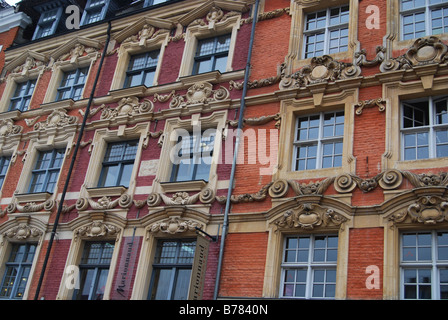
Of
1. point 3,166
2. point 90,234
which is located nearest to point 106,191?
point 90,234

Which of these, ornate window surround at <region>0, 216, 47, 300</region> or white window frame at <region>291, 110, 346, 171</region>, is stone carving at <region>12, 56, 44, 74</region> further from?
white window frame at <region>291, 110, 346, 171</region>

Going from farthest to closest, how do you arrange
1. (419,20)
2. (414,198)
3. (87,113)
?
(87,113), (419,20), (414,198)

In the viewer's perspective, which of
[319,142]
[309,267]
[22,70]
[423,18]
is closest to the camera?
[309,267]

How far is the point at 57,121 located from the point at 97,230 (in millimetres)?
5550

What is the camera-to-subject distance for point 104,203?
641 inches

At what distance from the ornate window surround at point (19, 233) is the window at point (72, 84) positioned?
5217 mm

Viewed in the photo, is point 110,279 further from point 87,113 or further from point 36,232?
point 87,113

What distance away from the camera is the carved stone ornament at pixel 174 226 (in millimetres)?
14531

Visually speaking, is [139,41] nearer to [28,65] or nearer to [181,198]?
[28,65]
